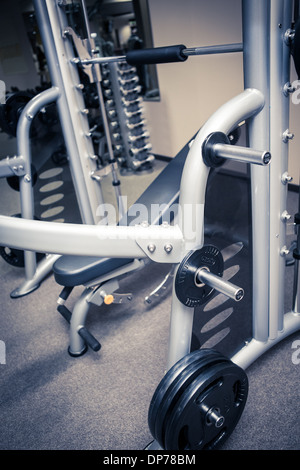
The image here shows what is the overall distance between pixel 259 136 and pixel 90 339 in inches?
41.4

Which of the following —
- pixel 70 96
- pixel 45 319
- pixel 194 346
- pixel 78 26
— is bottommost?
pixel 45 319

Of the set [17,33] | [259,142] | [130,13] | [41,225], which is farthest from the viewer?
[130,13]

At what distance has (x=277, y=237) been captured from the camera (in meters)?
1.12

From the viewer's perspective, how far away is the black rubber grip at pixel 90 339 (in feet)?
4.81

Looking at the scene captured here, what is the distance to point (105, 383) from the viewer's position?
Answer: 1.44m

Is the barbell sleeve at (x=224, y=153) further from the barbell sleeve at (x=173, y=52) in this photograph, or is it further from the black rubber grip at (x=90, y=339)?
the black rubber grip at (x=90, y=339)

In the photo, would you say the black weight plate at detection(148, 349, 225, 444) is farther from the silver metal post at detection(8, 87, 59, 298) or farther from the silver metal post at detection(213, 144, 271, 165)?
the silver metal post at detection(8, 87, 59, 298)

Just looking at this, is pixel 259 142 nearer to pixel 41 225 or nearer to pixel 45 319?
pixel 41 225

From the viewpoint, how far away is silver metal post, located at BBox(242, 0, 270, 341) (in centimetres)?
86

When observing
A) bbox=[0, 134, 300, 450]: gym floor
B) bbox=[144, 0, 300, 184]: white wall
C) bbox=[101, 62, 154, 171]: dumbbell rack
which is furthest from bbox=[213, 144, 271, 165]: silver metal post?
bbox=[101, 62, 154, 171]: dumbbell rack

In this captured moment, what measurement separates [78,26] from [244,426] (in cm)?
211

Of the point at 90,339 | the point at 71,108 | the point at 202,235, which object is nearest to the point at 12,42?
the point at 71,108

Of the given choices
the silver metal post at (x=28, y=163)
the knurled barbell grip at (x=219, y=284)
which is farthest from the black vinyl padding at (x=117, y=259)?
the knurled barbell grip at (x=219, y=284)

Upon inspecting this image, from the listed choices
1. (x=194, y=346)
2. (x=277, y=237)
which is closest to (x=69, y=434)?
(x=194, y=346)
